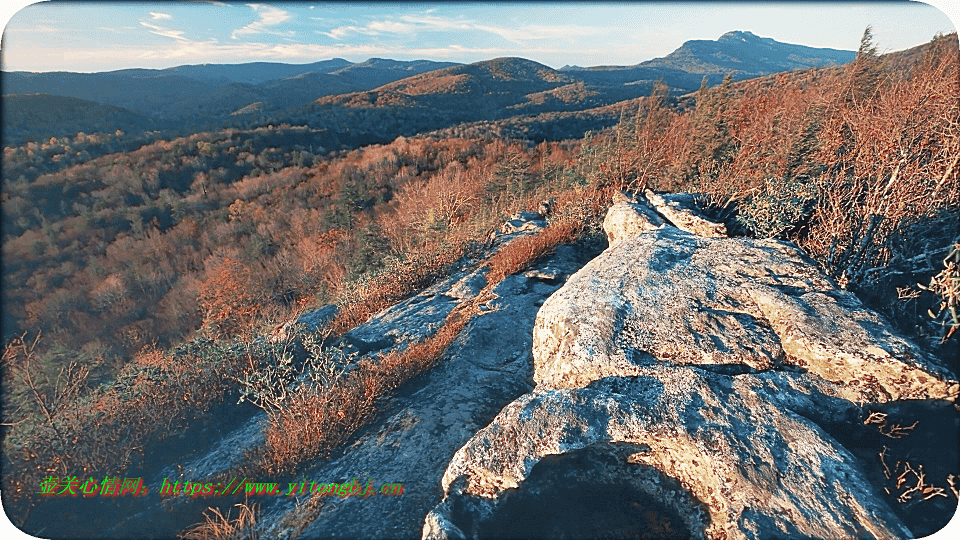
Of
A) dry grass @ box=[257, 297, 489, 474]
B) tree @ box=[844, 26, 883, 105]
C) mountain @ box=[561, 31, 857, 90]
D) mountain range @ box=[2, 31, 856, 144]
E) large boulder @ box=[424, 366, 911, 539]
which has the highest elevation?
mountain @ box=[561, 31, 857, 90]

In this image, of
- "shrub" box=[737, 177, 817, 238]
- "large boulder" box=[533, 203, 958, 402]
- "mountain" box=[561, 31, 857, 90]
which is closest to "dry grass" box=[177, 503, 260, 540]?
"large boulder" box=[533, 203, 958, 402]

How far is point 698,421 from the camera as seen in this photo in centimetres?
279

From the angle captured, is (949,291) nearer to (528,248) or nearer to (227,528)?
(528,248)

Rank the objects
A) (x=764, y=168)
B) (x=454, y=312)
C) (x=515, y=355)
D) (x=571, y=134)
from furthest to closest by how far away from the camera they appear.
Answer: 1. (x=571, y=134)
2. (x=764, y=168)
3. (x=454, y=312)
4. (x=515, y=355)

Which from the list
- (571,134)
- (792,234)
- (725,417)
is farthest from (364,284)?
(571,134)

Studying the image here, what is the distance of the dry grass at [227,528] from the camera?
2.87 metres

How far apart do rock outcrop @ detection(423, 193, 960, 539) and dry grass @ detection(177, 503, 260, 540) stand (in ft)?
4.69

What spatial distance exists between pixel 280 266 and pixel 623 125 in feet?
36.0

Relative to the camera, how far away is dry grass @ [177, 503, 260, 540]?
9.41 feet

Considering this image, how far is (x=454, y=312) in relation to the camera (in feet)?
18.1

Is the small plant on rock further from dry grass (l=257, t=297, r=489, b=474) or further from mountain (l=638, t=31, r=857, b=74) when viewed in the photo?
mountain (l=638, t=31, r=857, b=74)

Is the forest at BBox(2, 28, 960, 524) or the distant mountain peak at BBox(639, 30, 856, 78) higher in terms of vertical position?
the distant mountain peak at BBox(639, 30, 856, 78)

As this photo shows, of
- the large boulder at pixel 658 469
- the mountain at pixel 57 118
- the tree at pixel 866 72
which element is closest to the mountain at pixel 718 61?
the mountain at pixel 57 118

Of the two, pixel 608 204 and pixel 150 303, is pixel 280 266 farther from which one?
pixel 608 204
